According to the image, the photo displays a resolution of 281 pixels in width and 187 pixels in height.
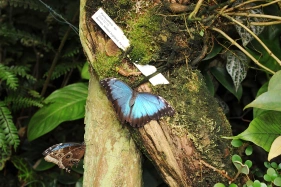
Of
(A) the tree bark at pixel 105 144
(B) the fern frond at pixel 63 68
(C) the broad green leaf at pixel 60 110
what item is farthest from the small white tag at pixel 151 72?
(B) the fern frond at pixel 63 68

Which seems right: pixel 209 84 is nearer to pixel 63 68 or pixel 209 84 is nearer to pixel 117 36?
pixel 117 36

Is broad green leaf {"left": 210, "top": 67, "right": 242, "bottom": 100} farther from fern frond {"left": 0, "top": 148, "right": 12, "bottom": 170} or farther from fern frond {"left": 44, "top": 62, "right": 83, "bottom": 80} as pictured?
fern frond {"left": 0, "top": 148, "right": 12, "bottom": 170}

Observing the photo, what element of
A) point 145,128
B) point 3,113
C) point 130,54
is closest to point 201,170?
point 145,128

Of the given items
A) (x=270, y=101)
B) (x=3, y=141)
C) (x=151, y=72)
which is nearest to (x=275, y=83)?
(x=270, y=101)

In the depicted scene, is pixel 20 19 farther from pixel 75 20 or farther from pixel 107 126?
pixel 107 126

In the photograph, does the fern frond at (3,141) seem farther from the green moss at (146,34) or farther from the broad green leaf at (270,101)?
the broad green leaf at (270,101)

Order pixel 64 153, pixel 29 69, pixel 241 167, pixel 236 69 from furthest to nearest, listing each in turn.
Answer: pixel 29 69 < pixel 236 69 < pixel 64 153 < pixel 241 167
